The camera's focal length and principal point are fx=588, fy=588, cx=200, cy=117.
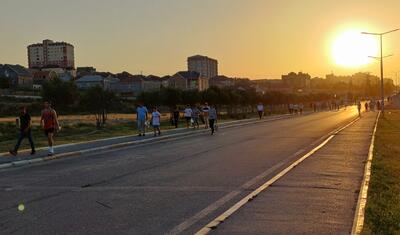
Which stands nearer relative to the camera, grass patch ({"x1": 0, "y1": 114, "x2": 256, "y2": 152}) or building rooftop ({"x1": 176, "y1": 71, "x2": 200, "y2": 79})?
grass patch ({"x1": 0, "y1": 114, "x2": 256, "y2": 152})

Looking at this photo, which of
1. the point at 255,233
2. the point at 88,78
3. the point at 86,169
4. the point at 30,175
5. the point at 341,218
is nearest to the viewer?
the point at 255,233

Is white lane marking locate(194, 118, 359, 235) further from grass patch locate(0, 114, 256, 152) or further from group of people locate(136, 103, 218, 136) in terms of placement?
group of people locate(136, 103, 218, 136)

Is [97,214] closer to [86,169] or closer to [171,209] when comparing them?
[171,209]

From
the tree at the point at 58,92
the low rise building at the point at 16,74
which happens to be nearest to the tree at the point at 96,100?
the tree at the point at 58,92

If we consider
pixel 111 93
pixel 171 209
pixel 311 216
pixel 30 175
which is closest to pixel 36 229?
pixel 171 209

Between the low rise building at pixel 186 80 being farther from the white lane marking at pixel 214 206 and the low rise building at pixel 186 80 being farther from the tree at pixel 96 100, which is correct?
the white lane marking at pixel 214 206

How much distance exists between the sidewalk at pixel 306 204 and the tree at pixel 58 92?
56.3 m

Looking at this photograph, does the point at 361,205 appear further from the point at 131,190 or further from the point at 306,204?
the point at 131,190

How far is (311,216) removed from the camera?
825 centimetres

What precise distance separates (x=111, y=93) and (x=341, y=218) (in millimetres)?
48373

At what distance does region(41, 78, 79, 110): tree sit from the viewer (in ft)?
222

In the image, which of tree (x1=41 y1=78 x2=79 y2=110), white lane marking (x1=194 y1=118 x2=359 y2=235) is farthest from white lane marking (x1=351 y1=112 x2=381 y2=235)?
tree (x1=41 y1=78 x2=79 y2=110)

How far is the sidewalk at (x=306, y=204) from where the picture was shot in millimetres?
7508

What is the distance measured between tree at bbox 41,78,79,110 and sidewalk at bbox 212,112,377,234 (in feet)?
185
